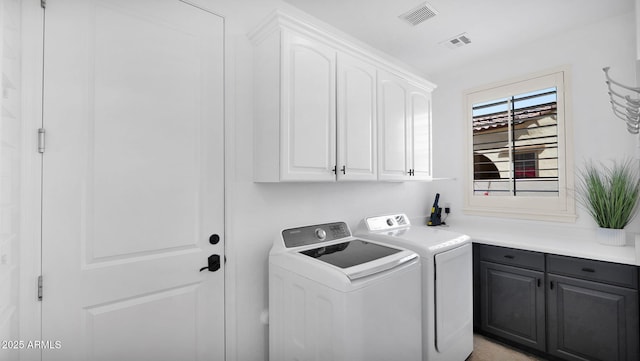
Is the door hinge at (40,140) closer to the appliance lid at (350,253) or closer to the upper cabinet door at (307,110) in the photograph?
the upper cabinet door at (307,110)

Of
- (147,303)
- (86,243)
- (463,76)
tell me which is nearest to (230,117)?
(86,243)

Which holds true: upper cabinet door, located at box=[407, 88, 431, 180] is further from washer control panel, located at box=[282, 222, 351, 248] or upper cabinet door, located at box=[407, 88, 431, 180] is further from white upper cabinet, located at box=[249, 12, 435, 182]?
washer control panel, located at box=[282, 222, 351, 248]

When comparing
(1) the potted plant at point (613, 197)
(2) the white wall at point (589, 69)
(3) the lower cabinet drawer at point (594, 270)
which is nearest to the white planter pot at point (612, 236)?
(1) the potted plant at point (613, 197)

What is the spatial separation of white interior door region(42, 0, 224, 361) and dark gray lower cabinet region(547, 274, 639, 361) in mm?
2388

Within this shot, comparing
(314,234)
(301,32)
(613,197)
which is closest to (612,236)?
(613,197)

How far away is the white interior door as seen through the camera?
1.21 meters

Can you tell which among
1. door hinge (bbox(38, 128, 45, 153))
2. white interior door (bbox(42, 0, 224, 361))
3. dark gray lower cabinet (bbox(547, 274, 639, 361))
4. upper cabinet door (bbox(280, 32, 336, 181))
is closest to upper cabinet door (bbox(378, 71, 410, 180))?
upper cabinet door (bbox(280, 32, 336, 181))

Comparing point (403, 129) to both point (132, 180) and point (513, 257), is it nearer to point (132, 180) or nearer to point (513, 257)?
point (513, 257)

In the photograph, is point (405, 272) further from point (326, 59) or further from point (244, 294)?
point (326, 59)

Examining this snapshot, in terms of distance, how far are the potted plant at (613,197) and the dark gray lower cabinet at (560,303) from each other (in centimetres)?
45

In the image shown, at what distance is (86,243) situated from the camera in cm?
126

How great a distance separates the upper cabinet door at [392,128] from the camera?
2.19m

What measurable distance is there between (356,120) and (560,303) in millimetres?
2027

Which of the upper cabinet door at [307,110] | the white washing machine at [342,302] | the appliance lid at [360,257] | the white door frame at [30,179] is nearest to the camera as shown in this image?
the white door frame at [30,179]
